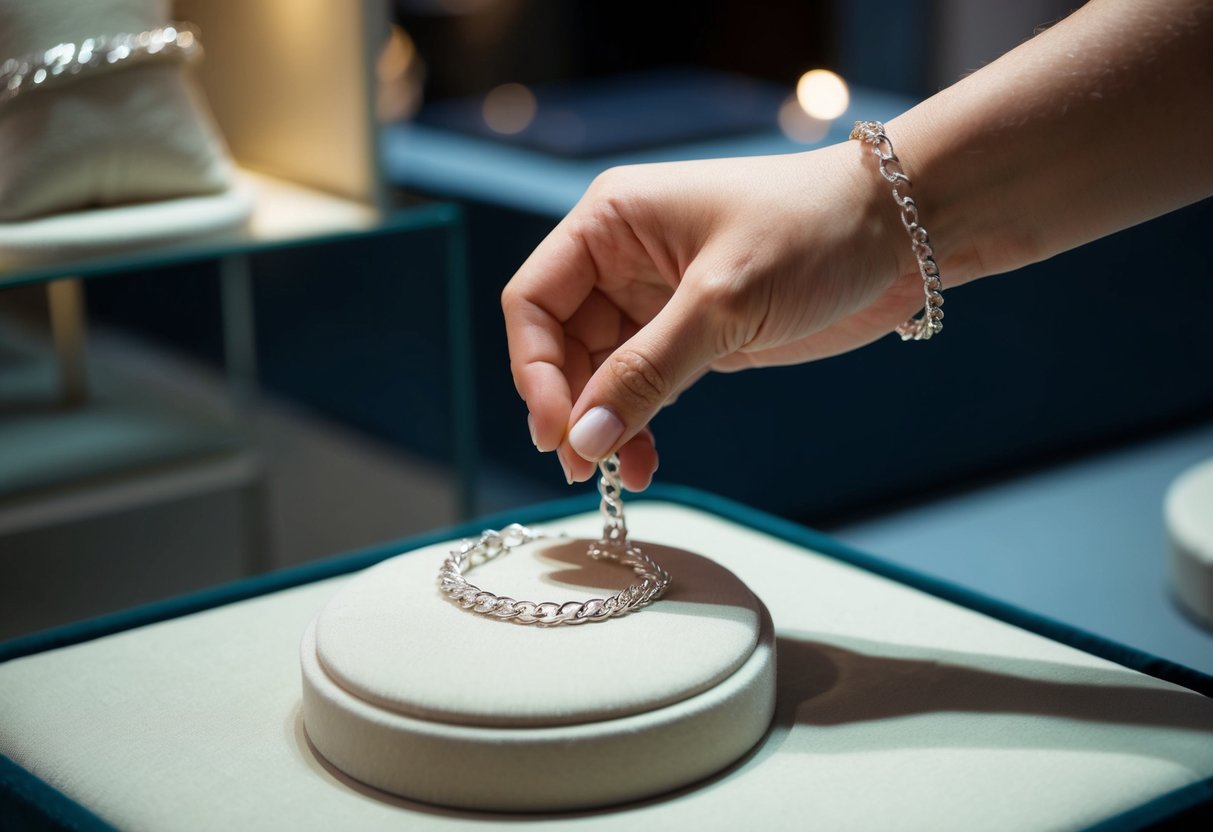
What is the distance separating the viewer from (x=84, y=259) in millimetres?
907

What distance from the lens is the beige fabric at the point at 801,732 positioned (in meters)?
0.53

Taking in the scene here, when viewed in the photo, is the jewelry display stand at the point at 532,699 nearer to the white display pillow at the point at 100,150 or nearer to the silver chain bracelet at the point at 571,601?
the silver chain bracelet at the point at 571,601

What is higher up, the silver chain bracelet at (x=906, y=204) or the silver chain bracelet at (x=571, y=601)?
the silver chain bracelet at (x=906, y=204)

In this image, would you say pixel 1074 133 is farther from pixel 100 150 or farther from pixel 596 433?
pixel 100 150

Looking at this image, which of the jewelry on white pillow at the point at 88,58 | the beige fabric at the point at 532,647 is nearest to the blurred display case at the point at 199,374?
the jewelry on white pillow at the point at 88,58

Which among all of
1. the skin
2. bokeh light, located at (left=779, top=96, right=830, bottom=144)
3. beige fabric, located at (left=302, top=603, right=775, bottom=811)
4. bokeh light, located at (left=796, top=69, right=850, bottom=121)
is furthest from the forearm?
bokeh light, located at (left=796, top=69, right=850, bottom=121)

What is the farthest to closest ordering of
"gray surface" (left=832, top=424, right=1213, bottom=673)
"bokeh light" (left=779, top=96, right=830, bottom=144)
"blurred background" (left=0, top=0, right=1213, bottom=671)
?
1. "bokeh light" (left=779, top=96, right=830, bottom=144)
2. "gray surface" (left=832, top=424, right=1213, bottom=673)
3. "blurred background" (left=0, top=0, right=1213, bottom=671)

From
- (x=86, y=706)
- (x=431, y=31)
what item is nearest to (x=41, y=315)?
(x=86, y=706)

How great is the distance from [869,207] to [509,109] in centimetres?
147

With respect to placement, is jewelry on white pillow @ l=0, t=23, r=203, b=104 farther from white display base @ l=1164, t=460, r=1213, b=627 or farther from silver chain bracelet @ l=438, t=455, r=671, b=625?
white display base @ l=1164, t=460, r=1213, b=627

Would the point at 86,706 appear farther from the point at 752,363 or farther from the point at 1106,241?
the point at 1106,241

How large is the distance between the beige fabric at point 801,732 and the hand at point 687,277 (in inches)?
4.6

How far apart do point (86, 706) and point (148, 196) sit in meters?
0.48

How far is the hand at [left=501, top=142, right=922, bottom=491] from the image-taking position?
2.04 ft
